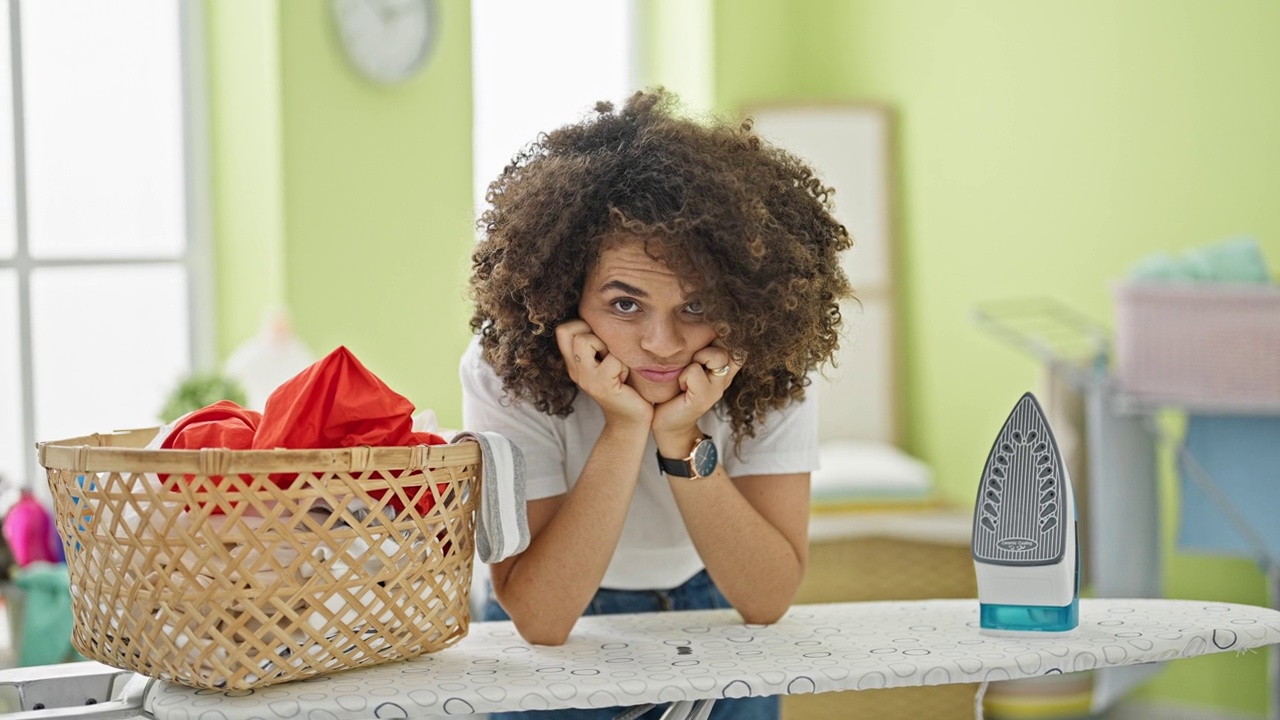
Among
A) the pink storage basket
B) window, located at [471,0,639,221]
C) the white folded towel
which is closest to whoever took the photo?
the white folded towel

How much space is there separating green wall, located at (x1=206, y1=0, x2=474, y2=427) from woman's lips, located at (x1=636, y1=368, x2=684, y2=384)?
2027 millimetres

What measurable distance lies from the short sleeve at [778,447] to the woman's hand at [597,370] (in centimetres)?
17

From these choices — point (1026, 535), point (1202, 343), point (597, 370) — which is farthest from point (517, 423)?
point (1202, 343)

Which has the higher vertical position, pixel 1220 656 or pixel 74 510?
pixel 74 510

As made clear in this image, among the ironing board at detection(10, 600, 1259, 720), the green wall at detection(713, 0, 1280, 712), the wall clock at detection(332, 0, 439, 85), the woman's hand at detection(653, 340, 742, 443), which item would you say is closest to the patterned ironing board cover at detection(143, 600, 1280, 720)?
the ironing board at detection(10, 600, 1259, 720)

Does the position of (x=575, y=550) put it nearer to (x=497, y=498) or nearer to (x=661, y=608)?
(x=497, y=498)

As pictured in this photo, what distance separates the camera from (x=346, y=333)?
334 centimetres

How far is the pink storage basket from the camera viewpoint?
2605 mm

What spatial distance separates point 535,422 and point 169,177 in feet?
7.25

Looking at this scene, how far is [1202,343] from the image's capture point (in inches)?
105

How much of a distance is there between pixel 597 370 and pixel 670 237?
0.16m

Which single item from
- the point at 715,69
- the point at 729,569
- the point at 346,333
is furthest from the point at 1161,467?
the point at 729,569

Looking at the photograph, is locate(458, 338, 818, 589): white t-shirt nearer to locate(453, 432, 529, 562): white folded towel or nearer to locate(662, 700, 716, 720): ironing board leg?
locate(453, 432, 529, 562): white folded towel

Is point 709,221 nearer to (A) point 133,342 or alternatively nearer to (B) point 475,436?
(B) point 475,436
